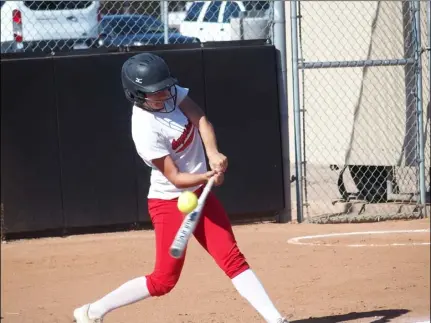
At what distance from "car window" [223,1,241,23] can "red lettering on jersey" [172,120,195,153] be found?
12912 millimetres

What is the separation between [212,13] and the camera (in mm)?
19016

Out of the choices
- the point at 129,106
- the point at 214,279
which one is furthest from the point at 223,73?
the point at 214,279

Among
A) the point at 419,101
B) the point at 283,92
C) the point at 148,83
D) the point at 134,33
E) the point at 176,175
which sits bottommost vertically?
the point at 419,101

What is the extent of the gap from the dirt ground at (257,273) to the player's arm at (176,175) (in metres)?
1.31

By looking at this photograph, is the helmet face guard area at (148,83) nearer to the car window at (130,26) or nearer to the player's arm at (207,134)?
the player's arm at (207,134)

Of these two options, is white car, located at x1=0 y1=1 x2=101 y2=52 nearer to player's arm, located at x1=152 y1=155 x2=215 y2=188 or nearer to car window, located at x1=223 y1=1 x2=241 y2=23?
car window, located at x1=223 y1=1 x2=241 y2=23

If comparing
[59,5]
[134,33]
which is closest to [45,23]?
[59,5]

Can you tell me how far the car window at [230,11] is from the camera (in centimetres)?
1827

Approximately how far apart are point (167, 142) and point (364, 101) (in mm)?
5966

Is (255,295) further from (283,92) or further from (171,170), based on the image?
(283,92)

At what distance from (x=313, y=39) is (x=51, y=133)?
3.46 meters

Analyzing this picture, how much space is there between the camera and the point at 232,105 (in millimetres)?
9820

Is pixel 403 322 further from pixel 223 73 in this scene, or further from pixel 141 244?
pixel 223 73

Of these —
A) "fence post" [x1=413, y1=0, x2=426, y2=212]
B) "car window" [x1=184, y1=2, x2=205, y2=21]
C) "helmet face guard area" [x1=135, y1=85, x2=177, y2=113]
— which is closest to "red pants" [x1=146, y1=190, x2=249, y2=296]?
"helmet face guard area" [x1=135, y1=85, x2=177, y2=113]
